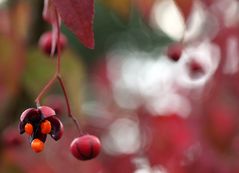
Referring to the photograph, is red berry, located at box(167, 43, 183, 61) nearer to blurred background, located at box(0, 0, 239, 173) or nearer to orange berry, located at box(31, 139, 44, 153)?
blurred background, located at box(0, 0, 239, 173)

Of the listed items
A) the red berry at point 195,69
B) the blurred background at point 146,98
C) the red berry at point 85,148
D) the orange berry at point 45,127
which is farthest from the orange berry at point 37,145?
the red berry at point 195,69

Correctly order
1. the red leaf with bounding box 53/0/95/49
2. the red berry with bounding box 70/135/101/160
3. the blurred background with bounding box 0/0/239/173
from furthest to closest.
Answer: the blurred background with bounding box 0/0/239/173
the red berry with bounding box 70/135/101/160
the red leaf with bounding box 53/0/95/49

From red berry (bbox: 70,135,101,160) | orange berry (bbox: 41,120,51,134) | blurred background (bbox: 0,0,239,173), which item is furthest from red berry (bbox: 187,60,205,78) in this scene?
orange berry (bbox: 41,120,51,134)

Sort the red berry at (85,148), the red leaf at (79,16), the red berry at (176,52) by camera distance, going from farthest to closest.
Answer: the red berry at (176,52) → the red berry at (85,148) → the red leaf at (79,16)

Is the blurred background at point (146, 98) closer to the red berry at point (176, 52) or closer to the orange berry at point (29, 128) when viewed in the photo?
the red berry at point (176, 52)

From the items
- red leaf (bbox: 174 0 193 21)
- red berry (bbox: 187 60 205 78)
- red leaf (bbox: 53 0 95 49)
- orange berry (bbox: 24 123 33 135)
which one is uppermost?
red leaf (bbox: 53 0 95 49)
